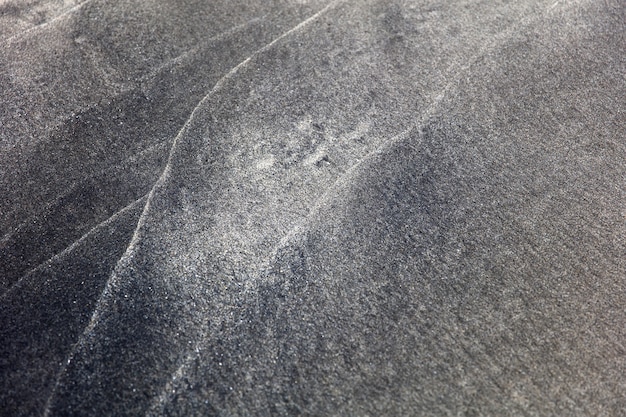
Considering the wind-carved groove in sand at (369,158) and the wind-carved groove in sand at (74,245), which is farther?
the wind-carved groove in sand at (74,245)

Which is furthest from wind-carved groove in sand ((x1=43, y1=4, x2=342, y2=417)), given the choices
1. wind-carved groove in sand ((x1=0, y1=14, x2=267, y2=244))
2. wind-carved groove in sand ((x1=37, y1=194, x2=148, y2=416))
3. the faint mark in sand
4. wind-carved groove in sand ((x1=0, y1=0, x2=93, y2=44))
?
wind-carved groove in sand ((x1=0, y1=0, x2=93, y2=44))

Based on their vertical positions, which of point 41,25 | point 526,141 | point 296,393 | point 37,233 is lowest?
point 526,141

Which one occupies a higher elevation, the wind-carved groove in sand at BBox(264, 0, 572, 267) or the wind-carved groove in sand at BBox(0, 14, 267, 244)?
the wind-carved groove in sand at BBox(0, 14, 267, 244)

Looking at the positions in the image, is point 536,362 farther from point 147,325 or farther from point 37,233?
point 37,233

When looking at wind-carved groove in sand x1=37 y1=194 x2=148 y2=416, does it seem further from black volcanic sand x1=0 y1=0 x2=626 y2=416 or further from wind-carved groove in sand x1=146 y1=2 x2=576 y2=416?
wind-carved groove in sand x1=146 y1=2 x2=576 y2=416

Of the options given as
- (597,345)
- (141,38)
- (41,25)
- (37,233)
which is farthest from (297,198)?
(41,25)

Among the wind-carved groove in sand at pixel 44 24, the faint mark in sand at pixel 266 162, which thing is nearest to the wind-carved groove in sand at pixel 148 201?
the faint mark in sand at pixel 266 162

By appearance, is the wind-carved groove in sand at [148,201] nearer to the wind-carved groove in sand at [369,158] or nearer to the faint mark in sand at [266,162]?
the wind-carved groove in sand at [369,158]

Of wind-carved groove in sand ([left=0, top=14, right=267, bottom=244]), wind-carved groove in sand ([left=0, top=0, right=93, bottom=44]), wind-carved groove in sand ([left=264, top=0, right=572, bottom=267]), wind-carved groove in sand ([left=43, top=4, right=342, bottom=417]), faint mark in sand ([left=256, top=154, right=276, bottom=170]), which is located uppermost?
wind-carved groove in sand ([left=0, top=0, right=93, bottom=44])
